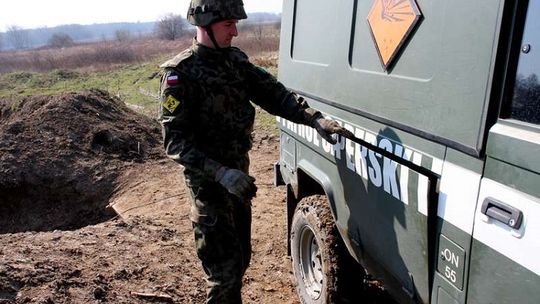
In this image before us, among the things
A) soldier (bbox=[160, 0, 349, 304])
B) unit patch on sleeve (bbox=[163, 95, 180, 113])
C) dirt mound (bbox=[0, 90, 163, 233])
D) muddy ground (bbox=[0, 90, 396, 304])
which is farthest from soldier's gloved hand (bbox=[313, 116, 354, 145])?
dirt mound (bbox=[0, 90, 163, 233])

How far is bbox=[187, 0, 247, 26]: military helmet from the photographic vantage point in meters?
2.42

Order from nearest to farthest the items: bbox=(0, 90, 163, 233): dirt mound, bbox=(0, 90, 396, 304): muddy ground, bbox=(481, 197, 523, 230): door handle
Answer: bbox=(481, 197, 523, 230): door handle, bbox=(0, 90, 396, 304): muddy ground, bbox=(0, 90, 163, 233): dirt mound

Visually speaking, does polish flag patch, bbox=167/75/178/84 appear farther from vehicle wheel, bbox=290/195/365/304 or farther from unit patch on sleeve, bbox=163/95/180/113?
vehicle wheel, bbox=290/195/365/304

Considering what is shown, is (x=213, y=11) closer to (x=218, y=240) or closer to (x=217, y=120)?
(x=217, y=120)

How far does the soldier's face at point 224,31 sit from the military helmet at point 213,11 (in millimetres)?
37

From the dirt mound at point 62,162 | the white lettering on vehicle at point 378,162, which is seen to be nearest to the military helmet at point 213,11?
the white lettering on vehicle at point 378,162

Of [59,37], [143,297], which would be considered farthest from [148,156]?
[59,37]

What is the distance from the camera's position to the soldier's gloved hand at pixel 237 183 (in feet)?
7.38

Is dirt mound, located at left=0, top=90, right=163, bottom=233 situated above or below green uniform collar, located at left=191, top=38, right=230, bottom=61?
below

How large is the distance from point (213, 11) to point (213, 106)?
47 cm

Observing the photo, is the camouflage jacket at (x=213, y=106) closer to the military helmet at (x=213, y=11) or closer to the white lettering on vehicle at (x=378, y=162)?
the military helmet at (x=213, y=11)

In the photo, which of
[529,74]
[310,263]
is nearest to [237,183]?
[310,263]

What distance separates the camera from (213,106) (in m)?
2.55

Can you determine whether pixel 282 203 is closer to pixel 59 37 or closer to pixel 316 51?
pixel 316 51
